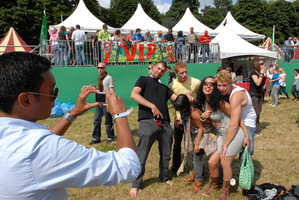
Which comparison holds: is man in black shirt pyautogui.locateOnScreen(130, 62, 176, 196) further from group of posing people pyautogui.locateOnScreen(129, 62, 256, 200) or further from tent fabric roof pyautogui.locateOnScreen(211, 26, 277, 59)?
tent fabric roof pyautogui.locateOnScreen(211, 26, 277, 59)

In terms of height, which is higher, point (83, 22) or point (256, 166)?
point (83, 22)

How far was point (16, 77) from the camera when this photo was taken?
1018 millimetres

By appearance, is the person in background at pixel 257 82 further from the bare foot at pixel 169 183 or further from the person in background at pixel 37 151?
the person in background at pixel 37 151

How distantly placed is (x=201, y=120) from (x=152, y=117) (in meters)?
0.78

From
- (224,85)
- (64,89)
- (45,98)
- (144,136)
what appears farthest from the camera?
(64,89)

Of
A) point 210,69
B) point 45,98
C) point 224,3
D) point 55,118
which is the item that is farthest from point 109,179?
point 224,3

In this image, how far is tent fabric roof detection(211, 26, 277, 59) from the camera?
12.9 meters

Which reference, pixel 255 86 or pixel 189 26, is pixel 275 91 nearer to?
pixel 255 86

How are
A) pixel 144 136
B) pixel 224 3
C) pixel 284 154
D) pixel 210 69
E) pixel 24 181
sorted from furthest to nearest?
pixel 224 3 → pixel 210 69 → pixel 284 154 → pixel 144 136 → pixel 24 181

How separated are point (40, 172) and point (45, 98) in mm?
372

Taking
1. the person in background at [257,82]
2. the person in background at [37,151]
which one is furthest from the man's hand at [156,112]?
the person in background at [257,82]

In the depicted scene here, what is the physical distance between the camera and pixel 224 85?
131 inches

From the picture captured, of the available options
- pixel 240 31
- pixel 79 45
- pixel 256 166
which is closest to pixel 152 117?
pixel 256 166

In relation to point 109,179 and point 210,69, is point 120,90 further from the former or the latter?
point 109,179
